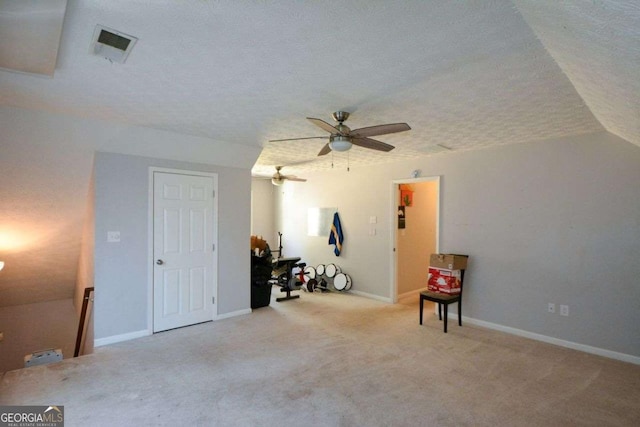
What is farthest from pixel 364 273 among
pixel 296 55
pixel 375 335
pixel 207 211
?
pixel 296 55

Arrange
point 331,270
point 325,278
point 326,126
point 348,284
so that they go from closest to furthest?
1. point 326,126
2. point 348,284
3. point 331,270
4. point 325,278

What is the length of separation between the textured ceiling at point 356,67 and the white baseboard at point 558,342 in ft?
7.61

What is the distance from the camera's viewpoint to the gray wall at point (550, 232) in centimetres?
355

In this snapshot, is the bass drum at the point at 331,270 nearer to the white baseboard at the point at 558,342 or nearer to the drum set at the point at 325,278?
the drum set at the point at 325,278

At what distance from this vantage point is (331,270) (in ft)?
22.0

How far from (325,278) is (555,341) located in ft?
13.0

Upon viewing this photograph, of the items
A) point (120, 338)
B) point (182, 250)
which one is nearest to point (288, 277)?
point (182, 250)

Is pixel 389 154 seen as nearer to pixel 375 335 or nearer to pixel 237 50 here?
pixel 375 335

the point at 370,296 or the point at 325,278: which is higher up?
the point at 325,278

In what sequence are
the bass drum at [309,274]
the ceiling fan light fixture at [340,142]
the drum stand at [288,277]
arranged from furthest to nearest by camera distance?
the bass drum at [309,274] < the drum stand at [288,277] < the ceiling fan light fixture at [340,142]

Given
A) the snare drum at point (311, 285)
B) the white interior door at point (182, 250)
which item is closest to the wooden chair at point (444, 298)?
the snare drum at point (311, 285)

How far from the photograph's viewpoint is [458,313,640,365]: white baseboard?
3.50 m

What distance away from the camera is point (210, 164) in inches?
185

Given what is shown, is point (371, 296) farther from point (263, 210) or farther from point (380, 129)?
point (380, 129)
